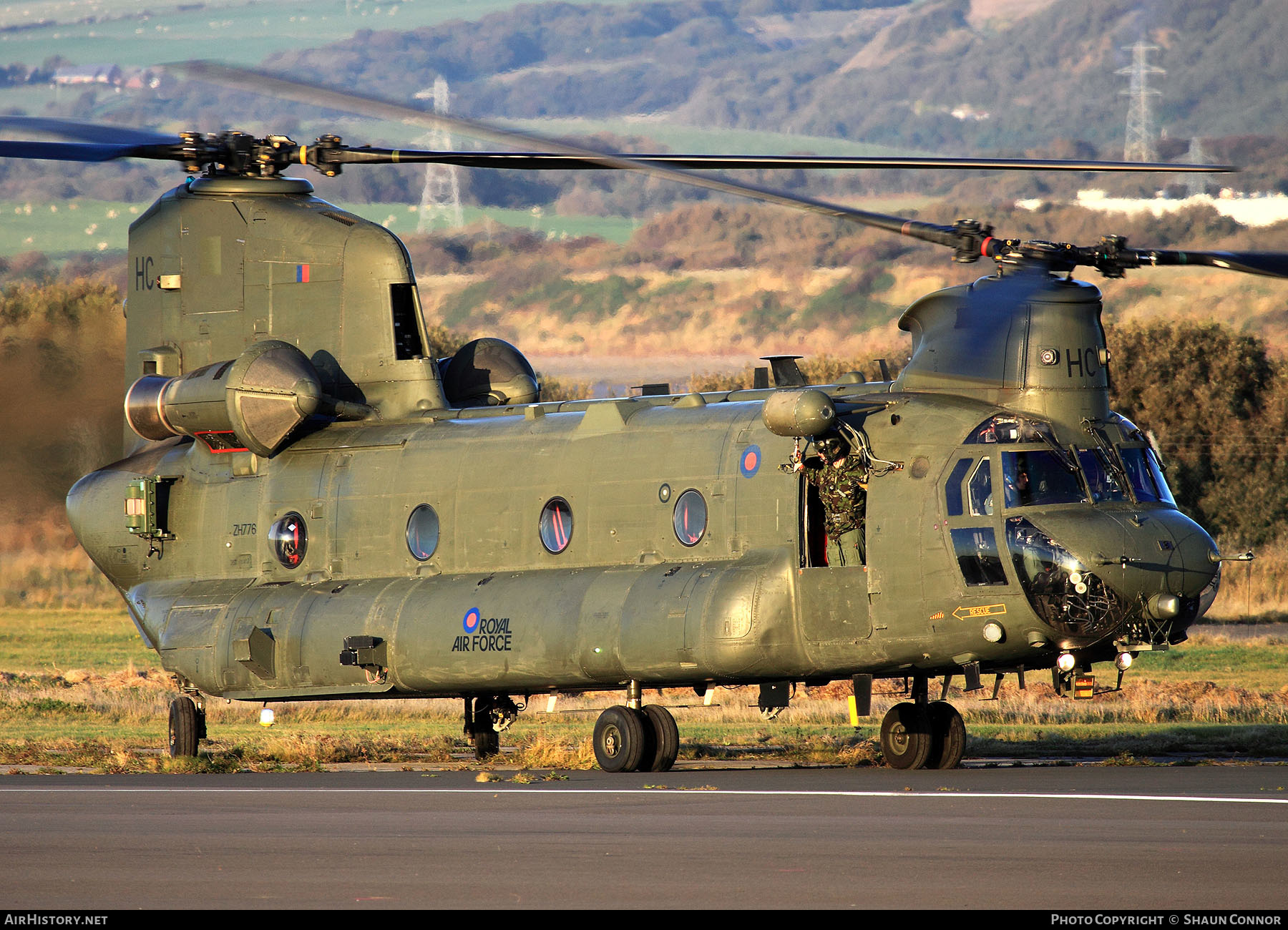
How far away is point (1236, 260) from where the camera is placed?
18.3 meters

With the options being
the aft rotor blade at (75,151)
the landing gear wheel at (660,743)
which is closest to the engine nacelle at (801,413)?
the landing gear wheel at (660,743)

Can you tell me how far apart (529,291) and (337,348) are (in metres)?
34.3

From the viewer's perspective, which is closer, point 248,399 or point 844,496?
point 844,496

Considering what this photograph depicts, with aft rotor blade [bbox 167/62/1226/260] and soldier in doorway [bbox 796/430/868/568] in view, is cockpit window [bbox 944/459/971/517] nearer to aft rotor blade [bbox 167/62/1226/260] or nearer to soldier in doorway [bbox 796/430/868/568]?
soldier in doorway [bbox 796/430/868/568]

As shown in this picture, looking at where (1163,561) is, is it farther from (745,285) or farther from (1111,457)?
(745,285)

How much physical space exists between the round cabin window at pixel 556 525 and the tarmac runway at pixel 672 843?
3.48 metres

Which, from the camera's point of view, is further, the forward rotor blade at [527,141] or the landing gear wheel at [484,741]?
the landing gear wheel at [484,741]

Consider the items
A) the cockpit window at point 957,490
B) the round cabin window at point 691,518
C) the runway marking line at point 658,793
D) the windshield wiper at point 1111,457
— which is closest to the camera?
the runway marking line at point 658,793

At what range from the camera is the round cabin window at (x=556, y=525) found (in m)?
21.6

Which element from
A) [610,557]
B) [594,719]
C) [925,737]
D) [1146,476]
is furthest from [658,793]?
[594,719]

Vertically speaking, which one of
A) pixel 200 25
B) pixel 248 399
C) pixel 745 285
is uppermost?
pixel 200 25

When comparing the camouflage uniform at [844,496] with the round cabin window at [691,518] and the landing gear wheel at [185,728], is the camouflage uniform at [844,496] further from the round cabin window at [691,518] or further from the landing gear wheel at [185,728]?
the landing gear wheel at [185,728]

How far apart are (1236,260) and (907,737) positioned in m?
6.18

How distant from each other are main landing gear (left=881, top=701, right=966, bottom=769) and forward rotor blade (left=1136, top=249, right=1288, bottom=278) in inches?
210
